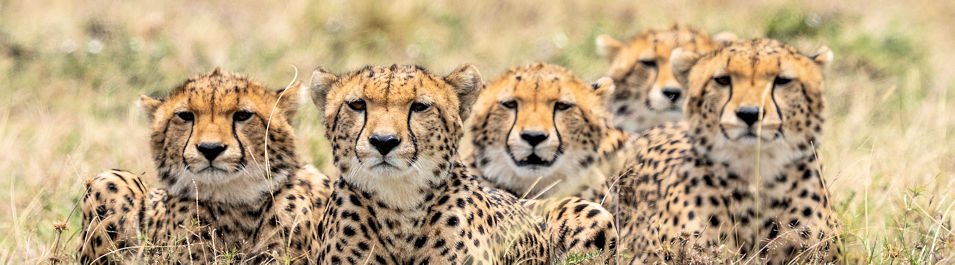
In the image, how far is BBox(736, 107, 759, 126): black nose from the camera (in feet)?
12.6

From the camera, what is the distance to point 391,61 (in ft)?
27.1

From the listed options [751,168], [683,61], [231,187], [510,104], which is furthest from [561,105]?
[231,187]

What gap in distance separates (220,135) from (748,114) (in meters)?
1.68

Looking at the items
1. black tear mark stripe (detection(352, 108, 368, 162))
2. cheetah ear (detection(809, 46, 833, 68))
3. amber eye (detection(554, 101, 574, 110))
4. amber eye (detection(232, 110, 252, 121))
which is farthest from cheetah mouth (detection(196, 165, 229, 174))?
cheetah ear (detection(809, 46, 833, 68))

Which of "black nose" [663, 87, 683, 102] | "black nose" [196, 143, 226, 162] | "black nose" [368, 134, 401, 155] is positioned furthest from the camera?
"black nose" [663, 87, 683, 102]

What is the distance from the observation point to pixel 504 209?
382 centimetres

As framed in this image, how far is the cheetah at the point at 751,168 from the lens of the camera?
391 cm

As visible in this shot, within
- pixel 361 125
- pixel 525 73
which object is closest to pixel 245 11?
pixel 525 73

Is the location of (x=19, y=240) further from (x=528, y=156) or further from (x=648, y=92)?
(x=648, y=92)

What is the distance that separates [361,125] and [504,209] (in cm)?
73

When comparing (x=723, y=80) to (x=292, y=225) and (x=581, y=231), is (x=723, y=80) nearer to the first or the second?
(x=581, y=231)

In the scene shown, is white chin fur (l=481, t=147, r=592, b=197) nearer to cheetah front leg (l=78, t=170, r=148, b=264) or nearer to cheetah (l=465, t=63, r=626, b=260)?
cheetah (l=465, t=63, r=626, b=260)

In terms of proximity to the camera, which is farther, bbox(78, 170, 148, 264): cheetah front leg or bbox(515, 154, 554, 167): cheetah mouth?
bbox(515, 154, 554, 167): cheetah mouth

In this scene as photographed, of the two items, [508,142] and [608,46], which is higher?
[608,46]
